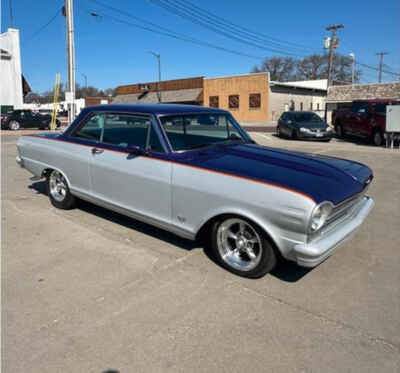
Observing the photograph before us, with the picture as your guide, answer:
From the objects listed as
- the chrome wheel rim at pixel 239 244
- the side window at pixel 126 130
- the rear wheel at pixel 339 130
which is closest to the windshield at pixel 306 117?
the rear wheel at pixel 339 130

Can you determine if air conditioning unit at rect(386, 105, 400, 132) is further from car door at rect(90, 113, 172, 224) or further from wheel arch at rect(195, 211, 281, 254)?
wheel arch at rect(195, 211, 281, 254)

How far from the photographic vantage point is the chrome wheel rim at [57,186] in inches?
215

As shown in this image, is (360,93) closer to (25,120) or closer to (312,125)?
(312,125)

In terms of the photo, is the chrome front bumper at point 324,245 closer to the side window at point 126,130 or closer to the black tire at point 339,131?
the side window at point 126,130

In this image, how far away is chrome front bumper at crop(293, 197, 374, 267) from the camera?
301 cm

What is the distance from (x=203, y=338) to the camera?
104 inches

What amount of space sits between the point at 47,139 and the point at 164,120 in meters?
2.41

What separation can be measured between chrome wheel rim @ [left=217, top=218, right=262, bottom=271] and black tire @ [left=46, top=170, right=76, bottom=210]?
2754 mm

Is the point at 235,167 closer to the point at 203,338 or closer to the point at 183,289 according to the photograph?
the point at 183,289

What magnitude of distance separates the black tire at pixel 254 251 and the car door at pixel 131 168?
23.3 inches

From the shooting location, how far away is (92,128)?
15.9 feet

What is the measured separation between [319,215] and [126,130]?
2531 mm

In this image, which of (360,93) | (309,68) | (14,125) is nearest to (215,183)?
(14,125)

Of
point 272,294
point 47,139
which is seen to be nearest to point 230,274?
point 272,294
